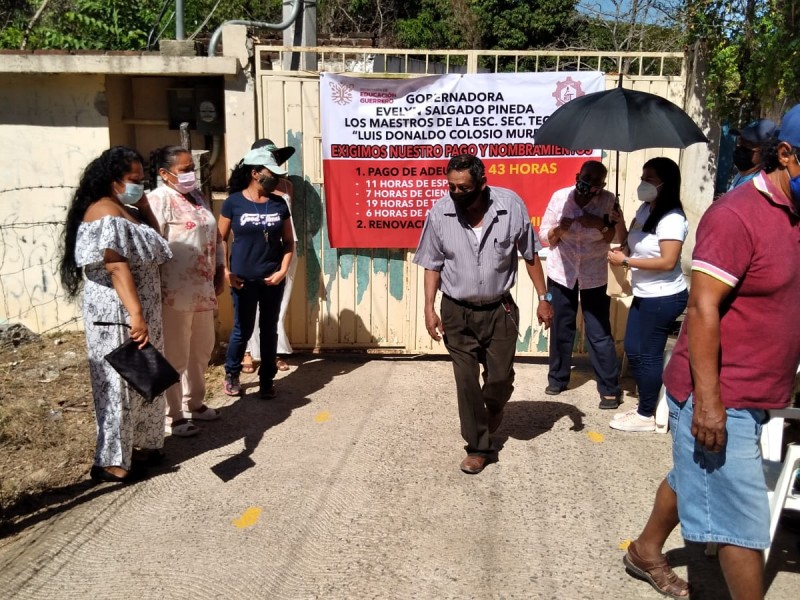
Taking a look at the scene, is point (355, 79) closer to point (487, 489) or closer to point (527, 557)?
point (487, 489)

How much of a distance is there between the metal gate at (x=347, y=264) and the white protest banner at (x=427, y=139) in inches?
5.5

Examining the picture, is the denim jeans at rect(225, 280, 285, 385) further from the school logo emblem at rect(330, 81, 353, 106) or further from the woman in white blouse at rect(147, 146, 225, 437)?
the school logo emblem at rect(330, 81, 353, 106)

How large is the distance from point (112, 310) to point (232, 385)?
5.86ft

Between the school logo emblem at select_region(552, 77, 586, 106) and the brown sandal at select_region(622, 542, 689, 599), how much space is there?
3781 mm

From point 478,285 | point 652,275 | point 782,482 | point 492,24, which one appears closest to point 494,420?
point 478,285

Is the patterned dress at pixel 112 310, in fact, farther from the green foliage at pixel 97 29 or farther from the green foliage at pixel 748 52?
the green foliage at pixel 97 29

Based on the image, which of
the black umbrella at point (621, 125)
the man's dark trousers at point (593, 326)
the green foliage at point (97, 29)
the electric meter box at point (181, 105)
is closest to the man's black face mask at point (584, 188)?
the black umbrella at point (621, 125)

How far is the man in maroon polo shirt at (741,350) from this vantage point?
102 inches

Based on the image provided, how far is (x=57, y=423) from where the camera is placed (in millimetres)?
5277

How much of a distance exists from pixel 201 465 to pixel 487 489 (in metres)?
1.72

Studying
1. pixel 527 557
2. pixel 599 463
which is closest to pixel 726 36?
pixel 599 463

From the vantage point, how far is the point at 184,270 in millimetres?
4805

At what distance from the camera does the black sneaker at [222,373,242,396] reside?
19.1 feet

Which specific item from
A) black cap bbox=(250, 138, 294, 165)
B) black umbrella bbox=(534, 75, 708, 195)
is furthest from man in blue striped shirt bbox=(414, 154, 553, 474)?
black cap bbox=(250, 138, 294, 165)
